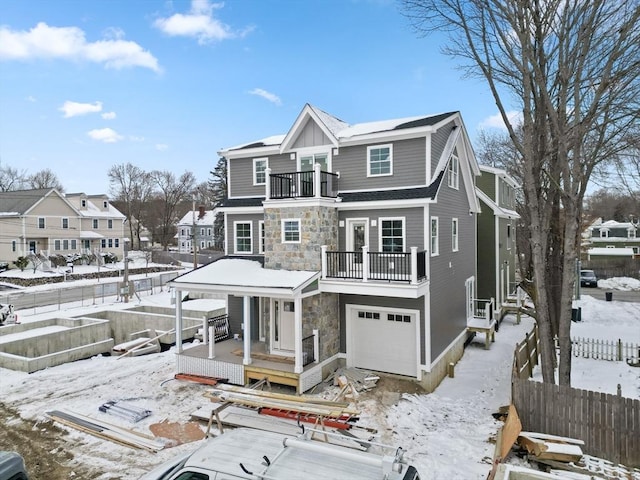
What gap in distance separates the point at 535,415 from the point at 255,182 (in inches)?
464

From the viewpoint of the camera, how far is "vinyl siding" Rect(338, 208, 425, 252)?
12.6 metres

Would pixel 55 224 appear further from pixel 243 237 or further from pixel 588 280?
pixel 588 280

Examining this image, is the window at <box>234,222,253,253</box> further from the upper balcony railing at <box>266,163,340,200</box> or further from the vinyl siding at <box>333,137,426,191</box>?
the vinyl siding at <box>333,137,426,191</box>

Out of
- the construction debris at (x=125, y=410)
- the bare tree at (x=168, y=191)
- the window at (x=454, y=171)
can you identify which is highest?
the bare tree at (x=168, y=191)

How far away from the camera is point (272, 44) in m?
19.1

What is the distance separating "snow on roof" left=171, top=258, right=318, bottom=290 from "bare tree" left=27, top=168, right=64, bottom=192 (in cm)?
7011

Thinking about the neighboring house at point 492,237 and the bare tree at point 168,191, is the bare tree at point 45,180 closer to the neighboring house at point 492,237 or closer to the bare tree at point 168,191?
the bare tree at point 168,191

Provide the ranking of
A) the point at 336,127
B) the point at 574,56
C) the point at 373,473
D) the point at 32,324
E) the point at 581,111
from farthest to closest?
the point at 32,324
the point at 336,127
the point at 581,111
the point at 574,56
the point at 373,473

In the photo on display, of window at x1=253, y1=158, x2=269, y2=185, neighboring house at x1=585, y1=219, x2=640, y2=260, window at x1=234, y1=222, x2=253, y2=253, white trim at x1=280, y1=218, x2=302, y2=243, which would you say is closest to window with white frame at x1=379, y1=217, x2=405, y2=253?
white trim at x1=280, y1=218, x2=302, y2=243

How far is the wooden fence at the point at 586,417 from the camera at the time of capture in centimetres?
786

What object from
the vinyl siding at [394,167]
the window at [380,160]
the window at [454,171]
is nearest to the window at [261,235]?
the vinyl siding at [394,167]

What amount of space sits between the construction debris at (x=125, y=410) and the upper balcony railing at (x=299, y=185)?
731cm

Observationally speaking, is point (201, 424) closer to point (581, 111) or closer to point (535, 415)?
point (535, 415)

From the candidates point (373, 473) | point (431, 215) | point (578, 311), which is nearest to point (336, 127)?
point (431, 215)
